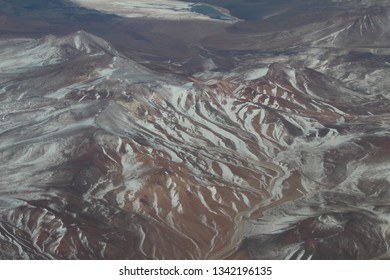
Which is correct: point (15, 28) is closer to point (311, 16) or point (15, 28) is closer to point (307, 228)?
point (311, 16)

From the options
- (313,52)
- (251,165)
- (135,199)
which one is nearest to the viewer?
(135,199)

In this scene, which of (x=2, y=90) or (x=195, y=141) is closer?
(x=195, y=141)

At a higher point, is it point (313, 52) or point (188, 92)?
point (188, 92)

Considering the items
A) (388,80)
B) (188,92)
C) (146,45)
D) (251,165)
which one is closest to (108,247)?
(251,165)

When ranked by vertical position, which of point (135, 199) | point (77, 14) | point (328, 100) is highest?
point (135, 199)

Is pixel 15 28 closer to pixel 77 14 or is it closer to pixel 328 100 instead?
pixel 77 14

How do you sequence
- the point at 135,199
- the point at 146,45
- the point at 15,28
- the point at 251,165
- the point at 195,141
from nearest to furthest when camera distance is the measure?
1. the point at 135,199
2. the point at 251,165
3. the point at 195,141
4. the point at 146,45
5. the point at 15,28
